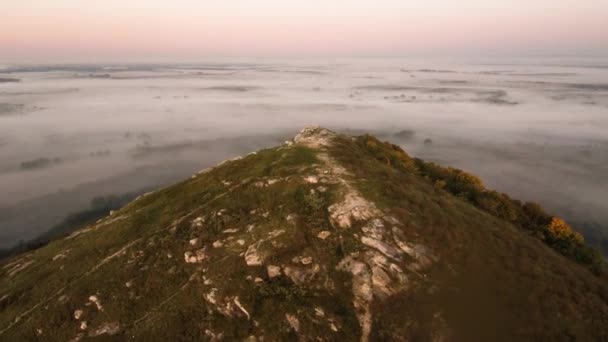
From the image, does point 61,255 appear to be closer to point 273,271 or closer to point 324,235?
point 273,271

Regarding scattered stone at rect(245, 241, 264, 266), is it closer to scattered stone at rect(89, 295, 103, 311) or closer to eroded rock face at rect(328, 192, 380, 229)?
eroded rock face at rect(328, 192, 380, 229)

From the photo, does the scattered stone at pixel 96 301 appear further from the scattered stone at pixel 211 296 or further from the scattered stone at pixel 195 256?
the scattered stone at pixel 211 296

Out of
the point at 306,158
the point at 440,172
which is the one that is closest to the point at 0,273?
the point at 306,158

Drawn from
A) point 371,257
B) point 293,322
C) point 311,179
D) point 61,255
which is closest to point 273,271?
point 293,322

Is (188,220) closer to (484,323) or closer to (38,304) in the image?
(38,304)

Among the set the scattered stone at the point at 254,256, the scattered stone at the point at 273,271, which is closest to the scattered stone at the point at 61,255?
the scattered stone at the point at 254,256
